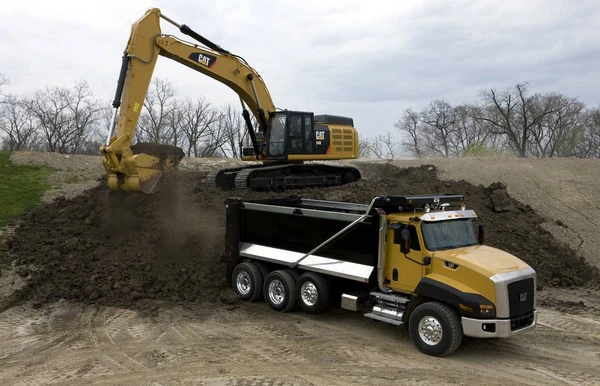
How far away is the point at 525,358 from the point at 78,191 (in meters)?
15.4

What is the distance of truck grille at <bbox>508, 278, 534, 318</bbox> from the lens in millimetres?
7418

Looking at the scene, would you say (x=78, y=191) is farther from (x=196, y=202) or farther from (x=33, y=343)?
(x=33, y=343)

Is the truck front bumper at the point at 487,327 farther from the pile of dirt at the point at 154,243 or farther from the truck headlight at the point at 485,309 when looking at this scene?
the pile of dirt at the point at 154,243

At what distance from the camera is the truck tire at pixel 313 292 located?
30.1ft

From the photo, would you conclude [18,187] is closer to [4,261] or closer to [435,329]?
[4,261]

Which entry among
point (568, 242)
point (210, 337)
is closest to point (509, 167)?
point (568, 242)

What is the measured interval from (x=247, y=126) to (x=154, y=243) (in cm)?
664

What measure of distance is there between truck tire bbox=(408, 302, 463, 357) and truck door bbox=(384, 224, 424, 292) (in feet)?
1.58

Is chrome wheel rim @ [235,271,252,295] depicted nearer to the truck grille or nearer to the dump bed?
the dump bed

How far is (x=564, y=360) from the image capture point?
7598mm

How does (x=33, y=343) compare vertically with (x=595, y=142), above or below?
below

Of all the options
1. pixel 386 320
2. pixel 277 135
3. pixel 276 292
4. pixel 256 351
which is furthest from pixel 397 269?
pixel 277 135

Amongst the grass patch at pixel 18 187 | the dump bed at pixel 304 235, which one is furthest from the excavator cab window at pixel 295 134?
the grass patch at pixel 18 187

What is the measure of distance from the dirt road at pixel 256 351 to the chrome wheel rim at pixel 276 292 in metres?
0.28
